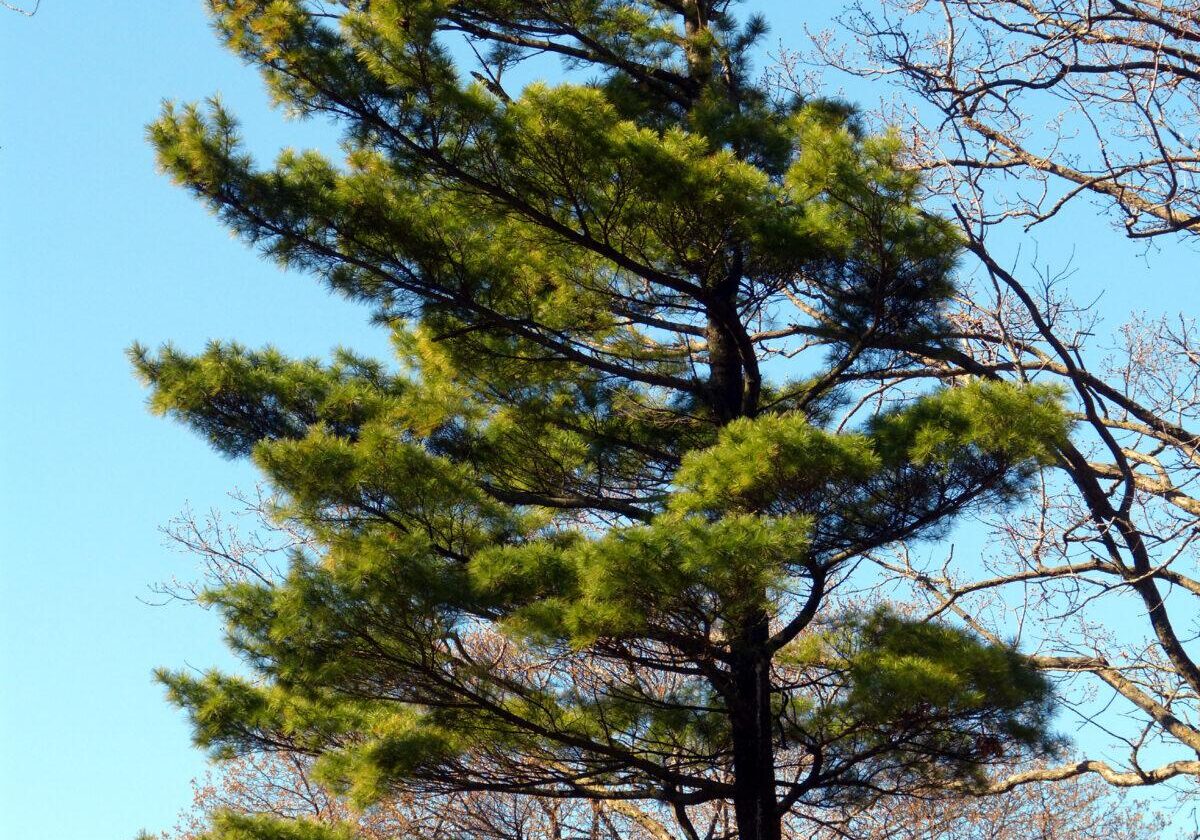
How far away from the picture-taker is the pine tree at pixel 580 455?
6.45 metres

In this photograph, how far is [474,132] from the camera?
272 inches

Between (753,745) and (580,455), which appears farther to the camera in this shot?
(580,455)

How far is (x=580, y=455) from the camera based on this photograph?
28.1 feet

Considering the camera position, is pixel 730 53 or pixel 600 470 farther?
pixel 730 53

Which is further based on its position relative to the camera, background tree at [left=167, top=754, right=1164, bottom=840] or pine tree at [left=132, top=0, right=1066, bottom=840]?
background tree at [left=167, top=754, right=1164, bottom=840]

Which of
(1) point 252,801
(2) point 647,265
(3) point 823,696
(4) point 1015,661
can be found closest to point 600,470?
(2) point 647,265

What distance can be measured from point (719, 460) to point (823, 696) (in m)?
2.01

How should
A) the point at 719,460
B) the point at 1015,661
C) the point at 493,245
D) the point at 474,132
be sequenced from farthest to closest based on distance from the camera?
1. the point at 493,245
2. the point at 1015,661
3. the point at 474,132
4. the point at 719,460

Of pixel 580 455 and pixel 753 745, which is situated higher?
pixel 580 455

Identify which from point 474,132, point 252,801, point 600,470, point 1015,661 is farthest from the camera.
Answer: point 252,801

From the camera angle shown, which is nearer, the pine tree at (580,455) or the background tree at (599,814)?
the pine tree at (580,455)

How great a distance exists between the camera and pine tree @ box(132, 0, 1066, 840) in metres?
6.45

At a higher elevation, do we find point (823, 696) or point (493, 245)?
point (493, 245)

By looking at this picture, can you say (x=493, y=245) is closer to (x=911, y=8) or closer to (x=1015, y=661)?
(x=911, y=8)
